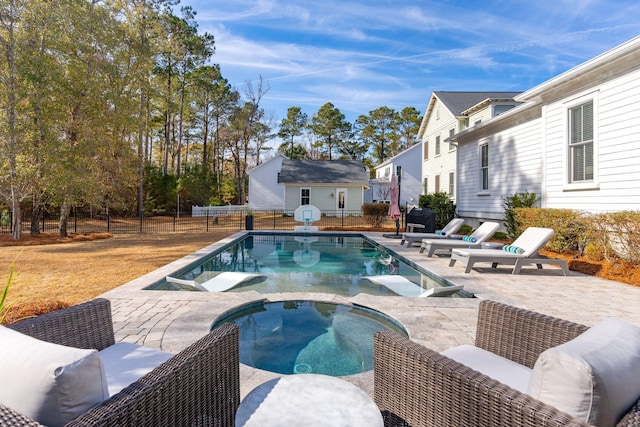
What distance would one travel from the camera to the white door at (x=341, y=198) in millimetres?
24750

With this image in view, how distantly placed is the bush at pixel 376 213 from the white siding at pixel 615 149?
9.95m

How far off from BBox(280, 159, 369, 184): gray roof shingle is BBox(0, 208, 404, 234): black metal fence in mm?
2334

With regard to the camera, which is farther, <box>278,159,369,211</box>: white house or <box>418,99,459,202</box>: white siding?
<box>278,159,369,211</box>: white house

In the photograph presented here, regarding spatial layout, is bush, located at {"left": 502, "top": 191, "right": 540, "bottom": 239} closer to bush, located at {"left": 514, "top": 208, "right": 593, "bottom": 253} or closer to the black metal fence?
bush, located at {"left": 514, "top": 208, "right": 593, "bottom": 253}

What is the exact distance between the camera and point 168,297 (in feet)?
16.0

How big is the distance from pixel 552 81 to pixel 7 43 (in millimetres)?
16205

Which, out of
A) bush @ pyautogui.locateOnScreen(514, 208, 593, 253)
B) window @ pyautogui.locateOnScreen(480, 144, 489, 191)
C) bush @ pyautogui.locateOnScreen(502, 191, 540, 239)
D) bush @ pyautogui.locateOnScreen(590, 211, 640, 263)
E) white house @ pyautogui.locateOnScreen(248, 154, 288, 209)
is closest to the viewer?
bush @ pyautogui.locateOnScreen(590, 211, 640, 263)

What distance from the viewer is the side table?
1.52 m

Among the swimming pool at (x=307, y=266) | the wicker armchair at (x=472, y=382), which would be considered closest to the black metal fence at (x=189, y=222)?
the swimming pool at (x=307, y=266)

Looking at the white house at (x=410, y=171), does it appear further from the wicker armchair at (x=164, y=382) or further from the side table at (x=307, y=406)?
the side table at (x=307, y=406)

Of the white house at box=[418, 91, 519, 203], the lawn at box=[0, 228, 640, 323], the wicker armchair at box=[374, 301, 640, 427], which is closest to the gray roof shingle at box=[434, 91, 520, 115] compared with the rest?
the white house at box=[418, 91, 519, 203]

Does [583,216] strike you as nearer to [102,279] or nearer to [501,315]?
[501,315]

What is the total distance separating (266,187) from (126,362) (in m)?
25.0

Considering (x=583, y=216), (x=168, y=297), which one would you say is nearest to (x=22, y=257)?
(x=168, y=297)
